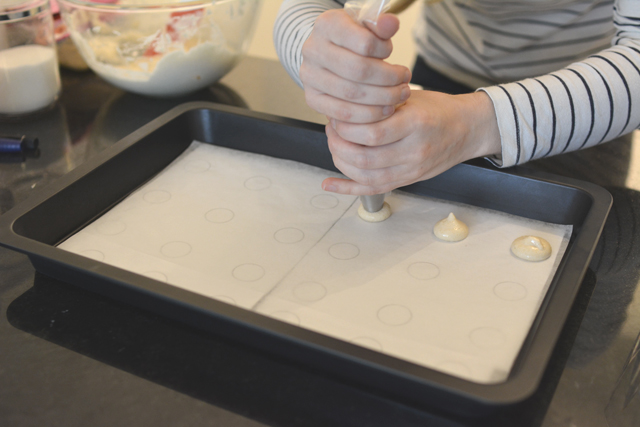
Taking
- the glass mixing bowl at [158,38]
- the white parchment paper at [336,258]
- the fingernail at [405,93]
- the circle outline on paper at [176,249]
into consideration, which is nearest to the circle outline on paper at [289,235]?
the white parchment paper at [336,258]

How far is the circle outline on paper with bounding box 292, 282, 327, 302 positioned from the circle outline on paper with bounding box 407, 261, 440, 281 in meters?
0.10

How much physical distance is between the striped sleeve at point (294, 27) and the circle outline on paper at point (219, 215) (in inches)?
11.0

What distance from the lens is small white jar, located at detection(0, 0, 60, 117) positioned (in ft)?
3.05

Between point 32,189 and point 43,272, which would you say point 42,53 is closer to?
point 32,189

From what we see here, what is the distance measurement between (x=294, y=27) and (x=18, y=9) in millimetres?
473

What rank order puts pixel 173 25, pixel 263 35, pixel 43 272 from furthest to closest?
pixel 263 35
pixel 173 25
pixel 43 272

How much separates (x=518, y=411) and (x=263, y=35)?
2.39 metres

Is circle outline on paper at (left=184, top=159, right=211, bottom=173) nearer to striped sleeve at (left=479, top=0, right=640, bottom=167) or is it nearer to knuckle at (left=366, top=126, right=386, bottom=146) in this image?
knuckle at (left=366, top=126, right=386, bottom=146)

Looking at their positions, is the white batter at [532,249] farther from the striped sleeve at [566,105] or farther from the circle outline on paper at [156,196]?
the circle outline on paper at [156,196]

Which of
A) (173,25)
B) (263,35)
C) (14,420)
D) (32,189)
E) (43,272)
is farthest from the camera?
(263,35)

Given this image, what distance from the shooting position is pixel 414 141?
64cm

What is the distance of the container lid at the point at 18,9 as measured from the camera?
3.02 ft

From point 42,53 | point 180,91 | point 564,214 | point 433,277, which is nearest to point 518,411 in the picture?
point 433,277

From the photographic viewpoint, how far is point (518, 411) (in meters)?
0.48
